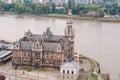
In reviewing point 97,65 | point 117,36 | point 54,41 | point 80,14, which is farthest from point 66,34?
point 80,14

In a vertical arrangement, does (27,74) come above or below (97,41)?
below

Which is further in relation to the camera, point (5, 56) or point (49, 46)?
point (5, 56)

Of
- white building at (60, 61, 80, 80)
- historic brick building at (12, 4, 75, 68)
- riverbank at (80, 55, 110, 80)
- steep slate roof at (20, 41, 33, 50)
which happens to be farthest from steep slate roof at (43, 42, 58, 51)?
riverbank at (80, 55, 110, 80)

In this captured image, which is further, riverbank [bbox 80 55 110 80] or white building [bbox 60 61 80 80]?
riverbank [bbox 80 55 110 80]

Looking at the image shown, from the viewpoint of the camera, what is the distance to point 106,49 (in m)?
29.4

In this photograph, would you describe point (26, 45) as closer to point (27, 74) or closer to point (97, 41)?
point (27, 74)

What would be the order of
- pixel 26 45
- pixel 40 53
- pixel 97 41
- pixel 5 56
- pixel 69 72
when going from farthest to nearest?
1. pixel 97 41
2. pixel 5 56
3. pixel 26 45
4. pixel 40 53
5. pixel 69 72

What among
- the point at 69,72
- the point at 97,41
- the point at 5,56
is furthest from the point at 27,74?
the point at 97,41

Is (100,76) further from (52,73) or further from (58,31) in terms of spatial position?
(58,31)

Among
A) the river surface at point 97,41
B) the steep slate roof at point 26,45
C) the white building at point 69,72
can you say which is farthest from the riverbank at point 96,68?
the steep slate roof at point 26,45

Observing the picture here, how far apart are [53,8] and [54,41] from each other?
35.1m

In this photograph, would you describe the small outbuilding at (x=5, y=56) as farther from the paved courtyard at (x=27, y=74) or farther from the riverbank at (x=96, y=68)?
the riverbank at (x=96, y=68)

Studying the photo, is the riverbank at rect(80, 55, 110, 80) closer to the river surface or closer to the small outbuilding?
the river surface

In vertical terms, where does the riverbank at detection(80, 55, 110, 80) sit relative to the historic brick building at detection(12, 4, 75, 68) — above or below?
below
